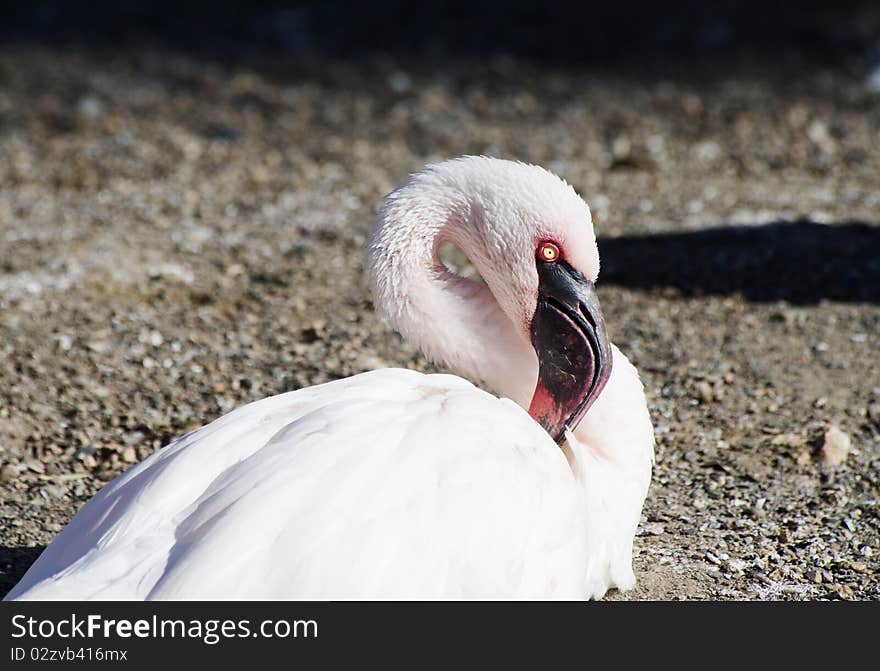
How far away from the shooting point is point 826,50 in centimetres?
967

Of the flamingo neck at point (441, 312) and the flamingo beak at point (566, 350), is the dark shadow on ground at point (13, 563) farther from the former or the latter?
the flamingo beak at point (566, 350)

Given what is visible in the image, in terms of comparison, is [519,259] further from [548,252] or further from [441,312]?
[441,312]

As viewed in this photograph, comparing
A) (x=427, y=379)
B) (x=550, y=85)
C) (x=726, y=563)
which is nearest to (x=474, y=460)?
(x=427, y=379)

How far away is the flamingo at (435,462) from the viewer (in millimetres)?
2707

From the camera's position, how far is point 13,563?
142 inches

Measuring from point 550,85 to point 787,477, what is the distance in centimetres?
552

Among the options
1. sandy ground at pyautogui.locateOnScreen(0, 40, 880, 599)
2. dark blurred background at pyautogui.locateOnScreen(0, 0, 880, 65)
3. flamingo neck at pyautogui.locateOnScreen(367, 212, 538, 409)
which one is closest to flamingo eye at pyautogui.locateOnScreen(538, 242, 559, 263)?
flamingo neck at pyautogui.locateOnScreen(367, 212, 538, 409)

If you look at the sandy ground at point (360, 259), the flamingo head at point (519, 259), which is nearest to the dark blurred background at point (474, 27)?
the sandy ground at point (360, 259)

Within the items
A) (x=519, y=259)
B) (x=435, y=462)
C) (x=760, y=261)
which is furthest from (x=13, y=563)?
(x=760, y=261)

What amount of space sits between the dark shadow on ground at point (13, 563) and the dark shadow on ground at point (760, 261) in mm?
3053

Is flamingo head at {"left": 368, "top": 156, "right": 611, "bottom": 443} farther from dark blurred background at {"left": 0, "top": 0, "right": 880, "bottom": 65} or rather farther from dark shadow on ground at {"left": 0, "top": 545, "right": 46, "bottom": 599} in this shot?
dark blurred background at {"left": 0, "top": 0, "right": 880, "bottom": 65}

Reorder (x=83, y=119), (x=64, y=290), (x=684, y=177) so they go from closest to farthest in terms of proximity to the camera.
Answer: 1. (x=64, y=290)
2. (x=684, y=177)
3. (x=83, y=119)

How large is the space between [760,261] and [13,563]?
12.4 ft

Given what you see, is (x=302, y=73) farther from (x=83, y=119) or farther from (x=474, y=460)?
(x=474, y=460)
